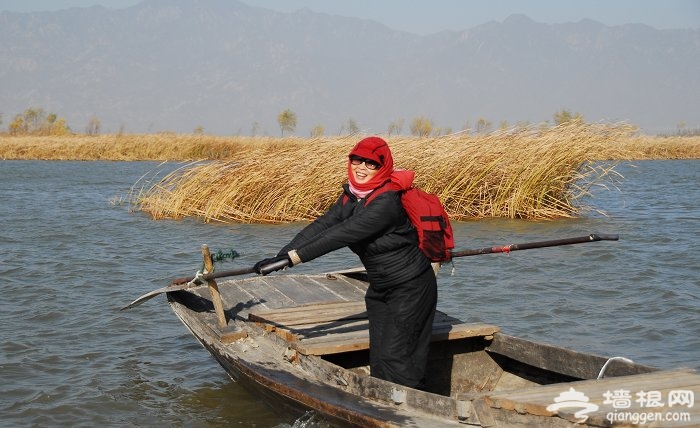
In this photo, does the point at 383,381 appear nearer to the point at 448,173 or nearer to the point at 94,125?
the point at 448,173

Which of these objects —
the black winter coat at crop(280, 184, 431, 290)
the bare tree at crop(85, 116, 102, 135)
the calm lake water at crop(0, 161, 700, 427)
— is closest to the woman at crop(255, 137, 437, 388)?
the black winter coat at crop(280, 184, 431, 290)

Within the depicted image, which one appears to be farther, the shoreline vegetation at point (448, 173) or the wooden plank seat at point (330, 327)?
the shoreline vegetation at point (448, 173)

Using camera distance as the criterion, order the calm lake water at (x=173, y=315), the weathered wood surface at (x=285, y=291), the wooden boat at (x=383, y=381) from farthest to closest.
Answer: the weathered wood surface at (x=285, y=291), the calm lake water at (x=173, y=315), the wooden boat at (x=383, y=381)

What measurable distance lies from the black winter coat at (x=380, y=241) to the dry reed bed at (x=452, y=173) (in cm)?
1019

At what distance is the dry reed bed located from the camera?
50.6ft

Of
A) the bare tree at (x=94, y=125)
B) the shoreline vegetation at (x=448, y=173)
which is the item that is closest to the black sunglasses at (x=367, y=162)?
the shoreline vegetation at (x=448, y=173)

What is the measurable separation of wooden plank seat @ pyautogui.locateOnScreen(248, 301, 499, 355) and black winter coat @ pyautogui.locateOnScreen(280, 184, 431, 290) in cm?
69

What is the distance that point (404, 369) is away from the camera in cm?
521

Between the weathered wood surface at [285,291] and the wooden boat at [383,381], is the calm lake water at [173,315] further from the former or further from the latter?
the weathered wood surface at [285,291]

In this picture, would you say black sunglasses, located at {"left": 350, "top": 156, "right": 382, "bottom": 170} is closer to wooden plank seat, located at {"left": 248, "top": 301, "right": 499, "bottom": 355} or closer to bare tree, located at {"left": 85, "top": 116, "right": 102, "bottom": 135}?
wooden plank seat, located at {"left": 248, "top": 301, "right": 499, "bottom": 355}

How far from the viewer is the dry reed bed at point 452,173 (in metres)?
15.4

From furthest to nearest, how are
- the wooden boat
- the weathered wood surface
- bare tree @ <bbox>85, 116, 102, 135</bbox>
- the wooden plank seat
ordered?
bare tree @ <bbox>85, 116, 102, 135</bbox>
the weathered wood surface
the wooden plank seat
the wooden boat

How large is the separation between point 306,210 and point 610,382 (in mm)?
11785

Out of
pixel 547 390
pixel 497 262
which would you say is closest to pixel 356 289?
pixel 547 390
